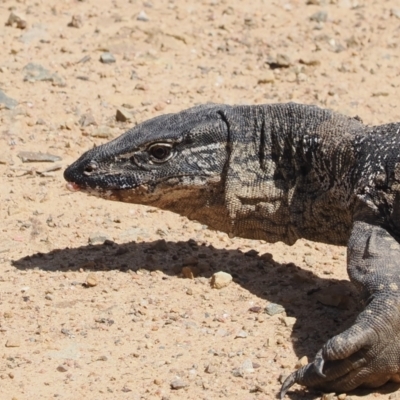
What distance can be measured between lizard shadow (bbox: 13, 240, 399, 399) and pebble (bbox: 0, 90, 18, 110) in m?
3.04

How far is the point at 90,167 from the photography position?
31.9 ft

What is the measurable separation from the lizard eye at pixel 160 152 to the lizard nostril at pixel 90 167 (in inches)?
20.5

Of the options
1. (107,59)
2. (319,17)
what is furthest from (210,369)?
(319,17)

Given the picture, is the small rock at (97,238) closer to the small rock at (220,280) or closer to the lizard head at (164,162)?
the lizard head at (164,162)

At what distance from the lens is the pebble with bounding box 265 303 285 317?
9.05 m

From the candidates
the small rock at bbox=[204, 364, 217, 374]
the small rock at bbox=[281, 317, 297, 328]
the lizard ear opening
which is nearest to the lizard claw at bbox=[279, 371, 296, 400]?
the small rock at bbox=[204, 364, 217, 374]

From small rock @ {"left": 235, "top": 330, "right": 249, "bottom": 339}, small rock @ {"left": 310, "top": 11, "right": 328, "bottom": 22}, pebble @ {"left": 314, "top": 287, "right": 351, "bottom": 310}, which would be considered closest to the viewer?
small rock @ {"left": 235, "top": 330, "right": 249, "bottom": 339}

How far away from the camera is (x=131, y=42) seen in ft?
48.1

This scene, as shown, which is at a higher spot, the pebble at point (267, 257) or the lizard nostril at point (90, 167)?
the lizard nostril at point (90, 167)

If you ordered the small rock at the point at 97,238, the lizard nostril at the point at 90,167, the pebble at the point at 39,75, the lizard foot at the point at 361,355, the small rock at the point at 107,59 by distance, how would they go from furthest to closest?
the small rock at the point at 107,59, the pebble at the point at 39,75, the small rock at the point at 97,238, the lizard nostril at the point at 90,167, the lizard foot at the point at 361,355

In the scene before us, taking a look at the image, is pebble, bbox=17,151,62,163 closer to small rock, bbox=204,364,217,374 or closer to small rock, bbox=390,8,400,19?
small rock, bbox=204,364,217,374

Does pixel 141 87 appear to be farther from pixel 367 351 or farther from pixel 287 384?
pixel 367 351

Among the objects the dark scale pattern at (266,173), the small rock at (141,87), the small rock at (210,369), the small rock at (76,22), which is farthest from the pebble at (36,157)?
the small rock at (210,369)

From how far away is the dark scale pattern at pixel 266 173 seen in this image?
28.5 ft
